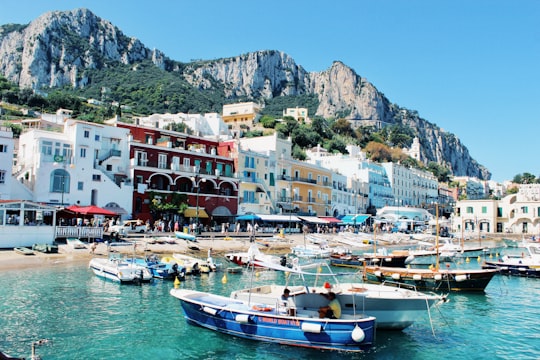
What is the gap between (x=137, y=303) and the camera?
71.2 feet

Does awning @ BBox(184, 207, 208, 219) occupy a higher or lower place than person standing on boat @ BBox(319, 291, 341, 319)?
higher

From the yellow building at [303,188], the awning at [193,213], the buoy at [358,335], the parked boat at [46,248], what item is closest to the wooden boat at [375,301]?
the buoy at [358,335]

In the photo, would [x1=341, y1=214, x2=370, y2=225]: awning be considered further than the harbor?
Yes

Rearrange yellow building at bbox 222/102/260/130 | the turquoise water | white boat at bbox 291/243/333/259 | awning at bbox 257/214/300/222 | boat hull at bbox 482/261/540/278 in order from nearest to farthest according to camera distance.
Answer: the turquoise water → boat hull at bbox 482/261/540/278 → white boat at bbox 291/243/333/259 → awning at bbox 257/214/300/222 → yellow building at bbox 222/102/260/130

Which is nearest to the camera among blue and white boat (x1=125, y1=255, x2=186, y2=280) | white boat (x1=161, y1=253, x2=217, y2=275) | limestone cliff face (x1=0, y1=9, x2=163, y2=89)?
blue and white boat (x1=125, y1=255, x2=186, y2=280)

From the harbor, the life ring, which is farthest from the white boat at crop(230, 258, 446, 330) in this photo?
the harbor

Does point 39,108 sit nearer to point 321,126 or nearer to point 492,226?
point 321,126

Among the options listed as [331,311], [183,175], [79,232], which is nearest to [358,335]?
[331,311]

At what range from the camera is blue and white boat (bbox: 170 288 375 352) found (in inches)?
603

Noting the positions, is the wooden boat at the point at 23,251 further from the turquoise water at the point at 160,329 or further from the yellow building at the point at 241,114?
the yellow building at the point at 241,114

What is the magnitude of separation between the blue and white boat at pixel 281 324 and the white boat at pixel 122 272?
8890mm

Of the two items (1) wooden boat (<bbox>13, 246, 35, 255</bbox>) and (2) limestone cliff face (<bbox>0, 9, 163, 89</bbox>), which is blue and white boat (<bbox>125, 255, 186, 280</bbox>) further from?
(2) limestone cliff face (<bbox>0, 9, 163, 89</bbox>)

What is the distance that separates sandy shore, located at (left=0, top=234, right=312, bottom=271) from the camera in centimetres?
3114

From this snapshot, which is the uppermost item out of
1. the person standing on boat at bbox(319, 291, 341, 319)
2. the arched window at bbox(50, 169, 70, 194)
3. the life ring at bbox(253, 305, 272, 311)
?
the arched window at bbox(50, 169, 70, 194)
